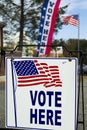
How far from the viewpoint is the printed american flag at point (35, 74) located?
6391 mm

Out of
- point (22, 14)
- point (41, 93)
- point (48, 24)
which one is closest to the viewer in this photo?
point (41, 93)

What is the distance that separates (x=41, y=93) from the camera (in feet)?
21.1

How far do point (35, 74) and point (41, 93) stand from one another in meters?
0.33

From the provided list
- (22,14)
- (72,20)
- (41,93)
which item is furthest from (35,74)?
(22,14)

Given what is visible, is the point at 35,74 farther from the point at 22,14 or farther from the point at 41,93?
the point at 22,14

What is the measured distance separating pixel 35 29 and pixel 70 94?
1635 inches

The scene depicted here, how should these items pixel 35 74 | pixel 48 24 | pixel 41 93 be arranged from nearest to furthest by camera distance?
pixel 41 93 → pixel 35 74 → pixel 48 24

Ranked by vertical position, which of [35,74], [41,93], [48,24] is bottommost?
[41,93]

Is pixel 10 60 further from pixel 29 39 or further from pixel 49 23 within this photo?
pixel 29 39

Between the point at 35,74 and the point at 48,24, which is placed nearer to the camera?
the point at 35,74

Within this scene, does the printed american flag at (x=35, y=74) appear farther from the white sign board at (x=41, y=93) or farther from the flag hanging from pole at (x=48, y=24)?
the flag hanging from pole at (x=48, y=24)

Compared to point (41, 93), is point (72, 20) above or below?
above

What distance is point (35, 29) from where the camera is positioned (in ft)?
156

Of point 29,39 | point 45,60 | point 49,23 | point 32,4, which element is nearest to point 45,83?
point 45,60
